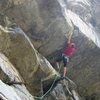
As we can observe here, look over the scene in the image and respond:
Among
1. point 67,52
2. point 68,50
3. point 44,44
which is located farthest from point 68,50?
point 44,44

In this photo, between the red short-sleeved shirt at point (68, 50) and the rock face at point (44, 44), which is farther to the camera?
the red short-sleeved shirt at point (68, 50)

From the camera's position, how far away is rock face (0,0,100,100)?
1466cm

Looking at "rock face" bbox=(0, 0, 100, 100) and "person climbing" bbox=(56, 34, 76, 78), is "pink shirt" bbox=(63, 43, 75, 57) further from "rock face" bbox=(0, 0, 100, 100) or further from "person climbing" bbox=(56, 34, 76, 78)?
"rock face" bbox=(0, 0, 100, 100)

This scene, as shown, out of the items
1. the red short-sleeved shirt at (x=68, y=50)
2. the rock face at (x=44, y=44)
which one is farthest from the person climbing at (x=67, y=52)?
the rock face at (x=44, y=44)

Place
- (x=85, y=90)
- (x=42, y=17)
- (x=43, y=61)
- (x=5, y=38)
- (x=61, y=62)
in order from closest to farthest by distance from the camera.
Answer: (x=5, y=38), (x=43, y=61), (x=42, y=17), (x=61, y=62), (x=85, y=90)

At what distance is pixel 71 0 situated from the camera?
23.8 m

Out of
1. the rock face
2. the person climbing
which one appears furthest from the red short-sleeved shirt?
the rock face

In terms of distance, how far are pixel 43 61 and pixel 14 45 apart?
2423mm

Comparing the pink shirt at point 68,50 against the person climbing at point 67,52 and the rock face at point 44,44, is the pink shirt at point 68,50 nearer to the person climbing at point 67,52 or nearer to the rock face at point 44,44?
the person climbing at point 67,52

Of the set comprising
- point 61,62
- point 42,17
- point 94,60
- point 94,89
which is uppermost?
point 42,17

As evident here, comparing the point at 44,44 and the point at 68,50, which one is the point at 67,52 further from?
the point at 44,44

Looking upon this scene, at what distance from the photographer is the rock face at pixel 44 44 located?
14.7 m

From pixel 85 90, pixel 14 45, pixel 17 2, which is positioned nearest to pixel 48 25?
pixel 17 2

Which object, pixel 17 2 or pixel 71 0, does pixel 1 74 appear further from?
pixel 71 0
